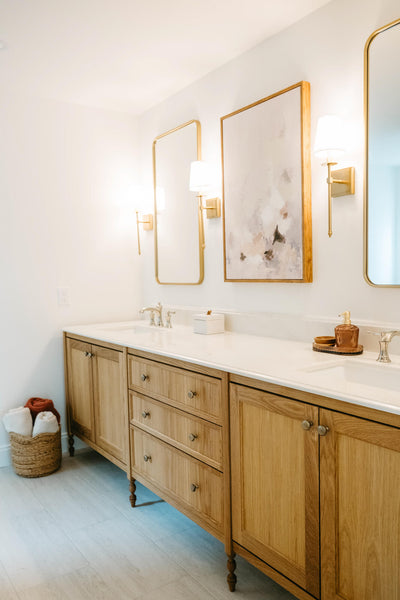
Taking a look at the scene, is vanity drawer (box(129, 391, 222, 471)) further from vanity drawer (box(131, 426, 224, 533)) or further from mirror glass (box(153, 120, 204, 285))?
mirror glass (box(153, 120, 204, 285))

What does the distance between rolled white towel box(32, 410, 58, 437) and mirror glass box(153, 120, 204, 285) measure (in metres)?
1.12

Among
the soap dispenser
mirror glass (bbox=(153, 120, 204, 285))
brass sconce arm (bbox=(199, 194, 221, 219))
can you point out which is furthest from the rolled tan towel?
the soap dispenser

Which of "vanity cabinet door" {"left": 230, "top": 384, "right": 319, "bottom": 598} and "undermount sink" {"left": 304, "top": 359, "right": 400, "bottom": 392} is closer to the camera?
"vanity cabinet door" {"left": 230, "top": 384, "right": 319, "bottom": 598}

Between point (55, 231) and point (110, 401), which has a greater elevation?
point (55, 231)

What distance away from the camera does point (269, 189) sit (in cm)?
236

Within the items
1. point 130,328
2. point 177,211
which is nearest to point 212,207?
point 177,211

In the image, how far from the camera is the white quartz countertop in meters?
1.37

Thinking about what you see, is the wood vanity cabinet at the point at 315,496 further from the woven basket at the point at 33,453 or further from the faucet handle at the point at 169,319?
the woven basket at the point at 33,453

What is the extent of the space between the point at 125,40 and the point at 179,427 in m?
1.86

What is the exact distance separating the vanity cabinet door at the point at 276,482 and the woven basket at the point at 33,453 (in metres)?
1.47

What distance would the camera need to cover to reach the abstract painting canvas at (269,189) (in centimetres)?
219

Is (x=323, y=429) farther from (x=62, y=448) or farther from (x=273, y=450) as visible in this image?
(x=62, y=448)

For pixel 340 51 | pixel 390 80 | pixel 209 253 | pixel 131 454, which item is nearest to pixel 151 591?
pixel 131 454

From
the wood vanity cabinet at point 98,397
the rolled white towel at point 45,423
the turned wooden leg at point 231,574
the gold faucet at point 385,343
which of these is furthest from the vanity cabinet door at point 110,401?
the gold faucet at point 385,343
